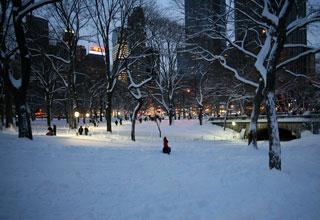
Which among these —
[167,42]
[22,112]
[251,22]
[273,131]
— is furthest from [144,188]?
[167,42]

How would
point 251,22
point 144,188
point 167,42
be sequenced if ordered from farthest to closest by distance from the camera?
point 167,42 → point 251,22 → point 144,188

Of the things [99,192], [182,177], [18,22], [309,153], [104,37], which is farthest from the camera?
[104,37]

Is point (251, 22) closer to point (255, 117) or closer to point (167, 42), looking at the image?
point (255, 117)

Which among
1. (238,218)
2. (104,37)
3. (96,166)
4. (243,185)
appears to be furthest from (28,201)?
(104,37)

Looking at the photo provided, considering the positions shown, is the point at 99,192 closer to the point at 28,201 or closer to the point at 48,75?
the point at 28,201

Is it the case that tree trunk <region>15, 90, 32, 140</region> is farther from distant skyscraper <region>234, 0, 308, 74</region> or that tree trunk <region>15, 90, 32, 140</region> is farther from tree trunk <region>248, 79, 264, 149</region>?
tree trunk <region>248, 79, 264, 149</region>

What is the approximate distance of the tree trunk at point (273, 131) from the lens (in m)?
7.10

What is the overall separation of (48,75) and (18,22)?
2244 cm

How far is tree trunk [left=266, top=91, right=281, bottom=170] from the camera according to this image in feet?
23.3

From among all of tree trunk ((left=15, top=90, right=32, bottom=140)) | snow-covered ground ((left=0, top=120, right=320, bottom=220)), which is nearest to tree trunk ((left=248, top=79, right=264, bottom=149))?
snow-covered ground ((left=0, top=120, right=320, bottom=220))

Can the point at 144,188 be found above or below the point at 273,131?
below

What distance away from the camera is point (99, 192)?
203 inches

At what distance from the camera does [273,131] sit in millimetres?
7207

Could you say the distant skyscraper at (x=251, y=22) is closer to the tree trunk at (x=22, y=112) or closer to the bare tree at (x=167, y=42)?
the bare tree at (x=167, y=42)
